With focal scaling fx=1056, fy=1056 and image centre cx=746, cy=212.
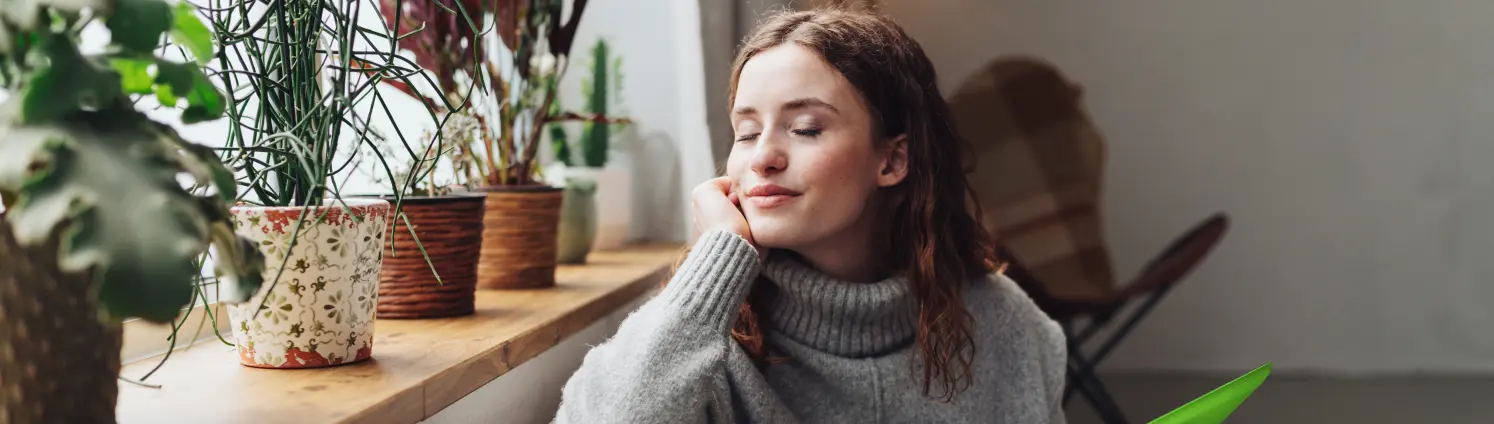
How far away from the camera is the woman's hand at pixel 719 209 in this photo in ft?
3.04

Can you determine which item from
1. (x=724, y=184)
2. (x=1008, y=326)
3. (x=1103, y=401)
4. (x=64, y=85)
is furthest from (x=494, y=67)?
(x=1103, y=401)

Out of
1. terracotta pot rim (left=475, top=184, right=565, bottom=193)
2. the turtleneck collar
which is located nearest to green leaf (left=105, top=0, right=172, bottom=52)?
the turtleneck collar

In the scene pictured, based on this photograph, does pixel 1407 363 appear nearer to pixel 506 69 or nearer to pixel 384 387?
pixel 506 69

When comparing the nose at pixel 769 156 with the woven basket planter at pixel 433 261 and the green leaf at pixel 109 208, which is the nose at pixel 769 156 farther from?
the green leaf at pixel 109 208

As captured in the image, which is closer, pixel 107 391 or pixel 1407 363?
pixel 107 391

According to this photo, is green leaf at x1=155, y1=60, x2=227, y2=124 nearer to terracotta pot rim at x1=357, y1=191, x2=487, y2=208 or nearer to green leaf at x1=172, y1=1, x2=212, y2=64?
green leaf at x1=172, y1=1, x2=212, y2=64

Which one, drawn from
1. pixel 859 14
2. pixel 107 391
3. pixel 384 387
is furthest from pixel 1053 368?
pixel 107 391

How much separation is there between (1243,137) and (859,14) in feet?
8.98

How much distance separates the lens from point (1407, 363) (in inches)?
133

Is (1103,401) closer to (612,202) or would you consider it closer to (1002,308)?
(612,202)

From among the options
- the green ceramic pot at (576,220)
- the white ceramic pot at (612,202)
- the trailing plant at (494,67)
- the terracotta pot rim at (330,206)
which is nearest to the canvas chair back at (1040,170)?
the white ceramic pot at (612,202)

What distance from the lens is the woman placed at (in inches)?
33.9

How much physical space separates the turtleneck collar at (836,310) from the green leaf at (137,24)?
22.6 inches

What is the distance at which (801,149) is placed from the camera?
2.90ft
